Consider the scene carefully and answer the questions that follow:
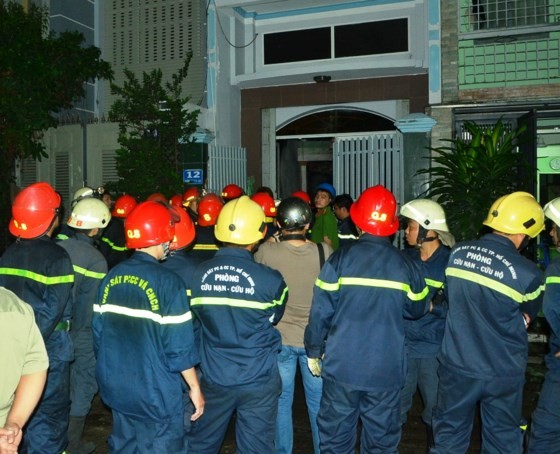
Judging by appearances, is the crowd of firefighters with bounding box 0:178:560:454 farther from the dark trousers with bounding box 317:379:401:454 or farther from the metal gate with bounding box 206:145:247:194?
the metal gate with bounding box 206:145:247:194

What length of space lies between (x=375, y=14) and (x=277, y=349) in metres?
10.7

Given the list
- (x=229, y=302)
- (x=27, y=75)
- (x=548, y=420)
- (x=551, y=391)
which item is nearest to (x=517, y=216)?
(x=551, y=391)

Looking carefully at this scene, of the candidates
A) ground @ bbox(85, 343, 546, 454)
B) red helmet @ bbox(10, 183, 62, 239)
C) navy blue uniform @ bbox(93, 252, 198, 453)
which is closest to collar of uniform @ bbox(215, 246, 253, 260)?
navy blue uniform @ bbox(93, 252, 198, 453)

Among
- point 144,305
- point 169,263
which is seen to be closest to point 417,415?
point 169,263

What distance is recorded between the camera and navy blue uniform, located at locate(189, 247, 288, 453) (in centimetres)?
413

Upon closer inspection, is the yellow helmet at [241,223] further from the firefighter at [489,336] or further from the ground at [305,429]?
the ground at [305,429]

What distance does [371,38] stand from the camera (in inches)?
530

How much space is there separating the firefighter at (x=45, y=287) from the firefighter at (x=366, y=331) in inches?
74.0

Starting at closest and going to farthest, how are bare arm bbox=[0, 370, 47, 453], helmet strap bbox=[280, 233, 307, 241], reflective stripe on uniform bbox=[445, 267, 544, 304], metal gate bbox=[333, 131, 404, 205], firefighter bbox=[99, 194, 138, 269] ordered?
bare arm bbox=[0, 370, 47, 453], reflective stripe on uniform bbox=[445, 267, 544, 304], helmet strap bbox=[280, 233, 307, 241], firefighter bbox=[99, 194, 138, 269], metal gate bbox=[333, 131, 404, 205]

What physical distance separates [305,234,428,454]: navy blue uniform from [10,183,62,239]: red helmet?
83.0 inches

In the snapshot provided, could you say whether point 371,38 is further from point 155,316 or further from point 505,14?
point 155,316

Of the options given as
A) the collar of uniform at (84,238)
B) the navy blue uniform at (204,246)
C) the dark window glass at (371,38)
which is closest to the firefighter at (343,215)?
the navy blue uniform at (204,246)

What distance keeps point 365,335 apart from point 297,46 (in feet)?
35.7

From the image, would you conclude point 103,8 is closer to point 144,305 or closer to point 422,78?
point 422,78
